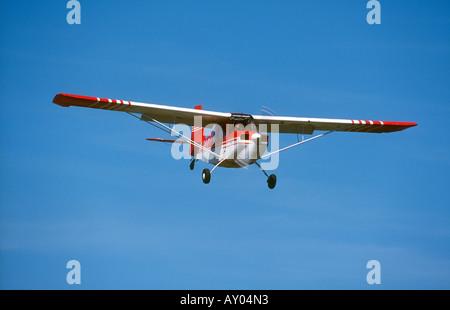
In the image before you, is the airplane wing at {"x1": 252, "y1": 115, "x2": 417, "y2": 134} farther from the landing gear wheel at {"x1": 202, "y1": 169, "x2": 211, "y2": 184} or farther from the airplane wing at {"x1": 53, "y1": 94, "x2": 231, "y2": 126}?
the landing gear wheel at {"x1": 202, "y1": 169, "x2": 211, "y2": 184}

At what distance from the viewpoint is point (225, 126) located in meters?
31.1

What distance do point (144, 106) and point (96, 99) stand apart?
1.97m

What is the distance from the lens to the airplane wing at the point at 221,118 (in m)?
29.8

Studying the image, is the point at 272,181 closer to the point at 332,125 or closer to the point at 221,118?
the point at 221,118

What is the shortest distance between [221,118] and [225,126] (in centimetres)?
38

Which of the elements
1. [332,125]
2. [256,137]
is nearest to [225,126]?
[256,137]

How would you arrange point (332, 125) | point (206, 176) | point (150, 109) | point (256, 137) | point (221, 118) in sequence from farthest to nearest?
1. point (332, 125)
2. point (221, 118)
3. point (150, 109)
4. point (206, 176)
5. point (256, 137)

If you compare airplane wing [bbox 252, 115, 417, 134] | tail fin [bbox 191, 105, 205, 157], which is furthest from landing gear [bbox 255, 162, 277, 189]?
tail fin [bbox 191, 105, 205, 157]

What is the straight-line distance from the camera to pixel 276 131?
3412cm

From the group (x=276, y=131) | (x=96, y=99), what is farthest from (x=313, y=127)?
(x=96, y=99)

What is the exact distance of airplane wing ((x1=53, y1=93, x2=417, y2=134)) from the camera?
97.9 feet

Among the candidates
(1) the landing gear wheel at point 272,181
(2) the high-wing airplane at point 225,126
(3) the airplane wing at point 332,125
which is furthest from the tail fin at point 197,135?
(1) the landing gear wheel at point 272,181

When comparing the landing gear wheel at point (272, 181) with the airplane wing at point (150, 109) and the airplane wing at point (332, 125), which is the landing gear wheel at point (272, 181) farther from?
the airplane wing at point (332, 125)
